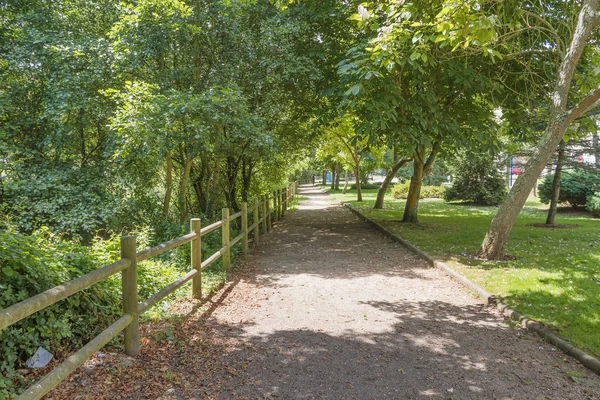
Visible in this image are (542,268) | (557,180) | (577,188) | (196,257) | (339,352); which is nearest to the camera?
(339,352)

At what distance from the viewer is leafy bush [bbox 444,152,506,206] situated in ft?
79.2

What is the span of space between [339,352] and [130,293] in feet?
7.24

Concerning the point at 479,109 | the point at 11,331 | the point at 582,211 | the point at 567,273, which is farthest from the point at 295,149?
the point at 11,331

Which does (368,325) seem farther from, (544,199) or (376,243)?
(544,199)

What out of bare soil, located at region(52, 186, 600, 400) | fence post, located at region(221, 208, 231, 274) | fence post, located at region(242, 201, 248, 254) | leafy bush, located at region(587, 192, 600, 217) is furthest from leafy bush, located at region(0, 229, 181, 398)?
leafy bush, located at region(587, 192, 600, 217)

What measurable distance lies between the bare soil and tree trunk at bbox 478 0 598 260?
1.85 m

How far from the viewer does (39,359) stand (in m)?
3.68

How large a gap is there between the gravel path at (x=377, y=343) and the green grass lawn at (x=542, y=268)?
0.48 meters

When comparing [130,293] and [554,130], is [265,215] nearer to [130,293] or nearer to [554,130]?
[554,130]

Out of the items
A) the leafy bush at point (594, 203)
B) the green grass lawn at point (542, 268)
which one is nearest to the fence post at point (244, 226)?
the green grass lawn at point (542, 268)

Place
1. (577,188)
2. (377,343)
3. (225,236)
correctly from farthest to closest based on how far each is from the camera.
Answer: (577,188) → (225,236) → (377,343)

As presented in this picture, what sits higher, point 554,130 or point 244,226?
point 554,130

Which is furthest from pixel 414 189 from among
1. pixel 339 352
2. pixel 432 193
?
pixel 432 193

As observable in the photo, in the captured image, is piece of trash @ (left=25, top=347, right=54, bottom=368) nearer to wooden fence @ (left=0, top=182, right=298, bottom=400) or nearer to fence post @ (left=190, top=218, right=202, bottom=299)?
wooden fence @ (left=0, top=182, right=298, bottom=400)
